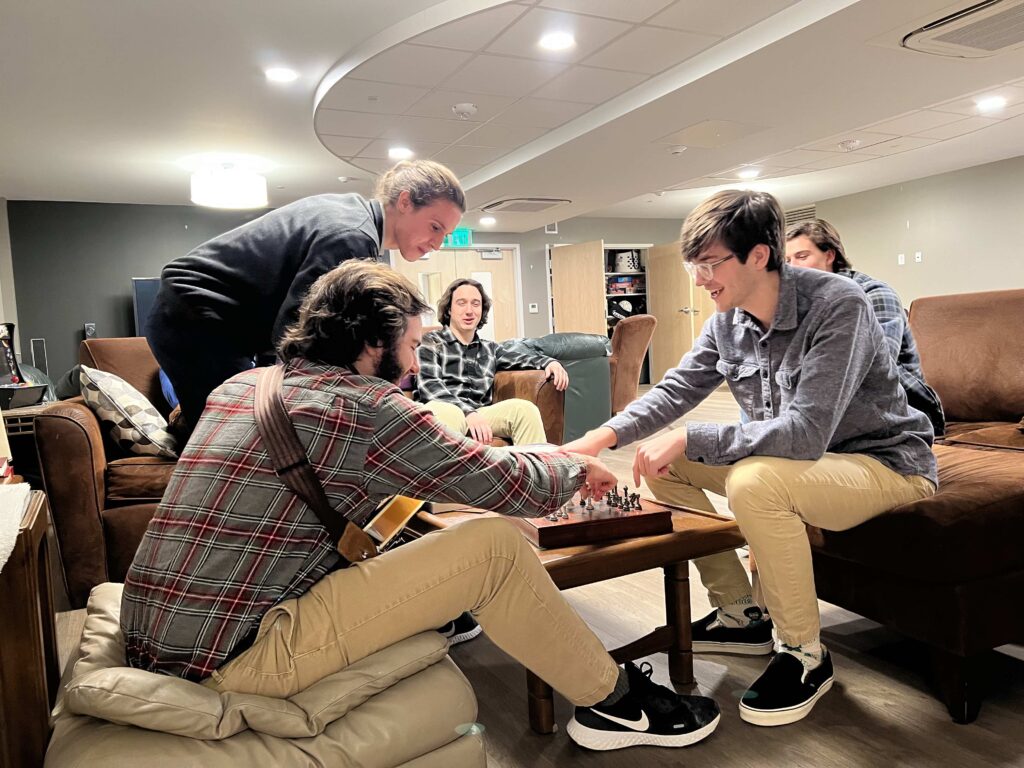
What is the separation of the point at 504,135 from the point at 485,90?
1.21m

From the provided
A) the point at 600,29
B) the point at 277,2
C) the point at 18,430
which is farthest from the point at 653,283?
the point at 18,430

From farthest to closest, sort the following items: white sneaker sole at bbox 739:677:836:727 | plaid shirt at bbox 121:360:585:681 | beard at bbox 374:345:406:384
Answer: white sneaker sole at bbox 739:677:836:727
beard at bbox 374:345:406:384
plaid shirt at bbox 121:360:585:681

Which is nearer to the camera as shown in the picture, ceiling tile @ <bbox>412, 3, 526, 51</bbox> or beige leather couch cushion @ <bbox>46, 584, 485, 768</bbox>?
beige leather couch cushion @ <bbox>46, 584, 485, 768</bbox>

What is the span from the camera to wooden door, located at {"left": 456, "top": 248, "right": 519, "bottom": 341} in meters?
10.5

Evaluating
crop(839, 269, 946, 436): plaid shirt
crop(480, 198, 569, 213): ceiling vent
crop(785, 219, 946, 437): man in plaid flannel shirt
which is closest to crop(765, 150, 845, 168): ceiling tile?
crop(480, 198, 569, 213): ceiling vent

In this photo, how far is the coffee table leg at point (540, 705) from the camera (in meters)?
1.56

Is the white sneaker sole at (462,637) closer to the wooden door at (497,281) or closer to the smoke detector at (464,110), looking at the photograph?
the smoke detector at (464,110)

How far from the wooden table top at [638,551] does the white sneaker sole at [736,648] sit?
14.2 inches

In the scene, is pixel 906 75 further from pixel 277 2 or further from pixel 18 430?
pixel 18 430

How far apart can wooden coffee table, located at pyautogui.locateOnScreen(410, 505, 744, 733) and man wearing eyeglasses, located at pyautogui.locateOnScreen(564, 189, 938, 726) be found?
112mm

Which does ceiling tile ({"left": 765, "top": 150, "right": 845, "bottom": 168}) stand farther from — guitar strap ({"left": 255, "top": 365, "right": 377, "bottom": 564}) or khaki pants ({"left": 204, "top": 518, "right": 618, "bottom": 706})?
guitar strap ({"left": 255, "top": 365, "right": 377, "bottom": 564})

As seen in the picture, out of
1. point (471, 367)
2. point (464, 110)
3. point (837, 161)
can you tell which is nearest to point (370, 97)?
point (464, 110)

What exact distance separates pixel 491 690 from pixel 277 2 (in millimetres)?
3404

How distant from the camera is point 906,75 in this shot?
4.70m
